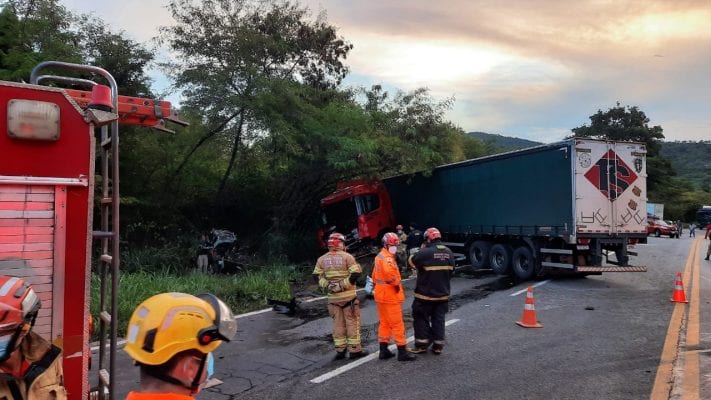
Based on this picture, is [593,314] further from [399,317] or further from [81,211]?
[81,211]

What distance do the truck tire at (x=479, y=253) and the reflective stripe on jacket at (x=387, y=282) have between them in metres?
9.17

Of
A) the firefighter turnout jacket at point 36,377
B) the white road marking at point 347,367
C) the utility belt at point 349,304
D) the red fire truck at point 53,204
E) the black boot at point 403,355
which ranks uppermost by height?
the red fire truck at point 53,204

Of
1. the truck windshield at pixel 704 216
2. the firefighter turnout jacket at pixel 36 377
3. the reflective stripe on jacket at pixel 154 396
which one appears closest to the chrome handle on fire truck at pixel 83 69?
the firefighter turnout jacket at pixel 36 377

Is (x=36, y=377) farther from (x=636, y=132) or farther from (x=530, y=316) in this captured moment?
(x=636, y=132)

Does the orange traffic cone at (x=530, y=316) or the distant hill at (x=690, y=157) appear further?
the distant hill at (x=690, y=157)

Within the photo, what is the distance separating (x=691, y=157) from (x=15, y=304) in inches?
6904

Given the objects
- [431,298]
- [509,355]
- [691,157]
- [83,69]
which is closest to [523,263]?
[509,355]

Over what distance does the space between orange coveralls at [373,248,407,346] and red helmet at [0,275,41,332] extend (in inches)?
189

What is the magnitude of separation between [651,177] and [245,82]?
Answer: 2898 inches

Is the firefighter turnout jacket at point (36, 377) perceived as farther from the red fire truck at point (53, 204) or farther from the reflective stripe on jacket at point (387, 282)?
the reflective stripe on jacket at point (387, 282)

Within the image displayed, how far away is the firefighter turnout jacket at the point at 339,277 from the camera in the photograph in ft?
22.6

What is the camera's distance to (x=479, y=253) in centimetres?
1589

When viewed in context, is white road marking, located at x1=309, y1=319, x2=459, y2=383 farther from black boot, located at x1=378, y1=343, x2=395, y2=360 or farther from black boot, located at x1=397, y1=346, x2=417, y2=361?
black boot, located at x1=397, y1=346, x2=417, y2=361

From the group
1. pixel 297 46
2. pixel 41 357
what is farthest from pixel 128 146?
pixel 41 357
